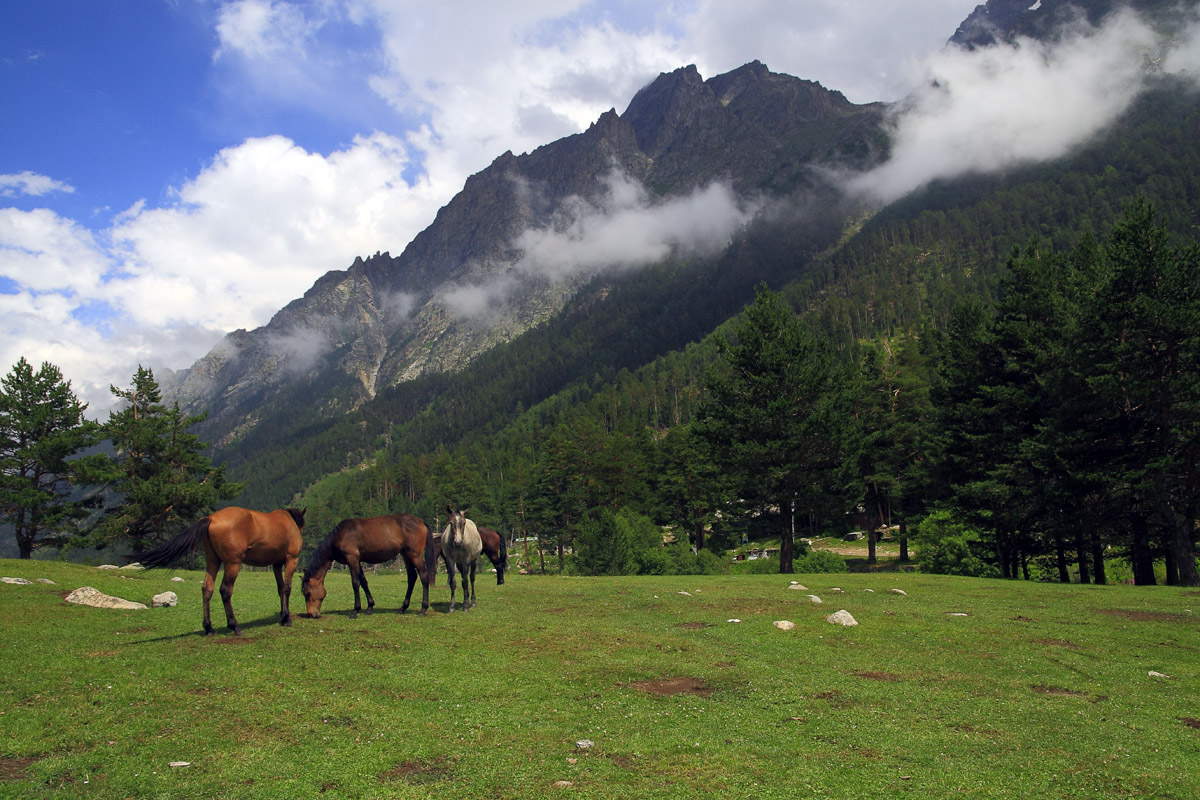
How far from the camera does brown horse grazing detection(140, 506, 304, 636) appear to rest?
13.8 m

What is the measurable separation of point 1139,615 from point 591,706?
19.7 m

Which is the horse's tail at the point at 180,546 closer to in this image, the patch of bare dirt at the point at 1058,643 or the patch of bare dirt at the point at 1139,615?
the patch of bare dirt at the point at 1058,643

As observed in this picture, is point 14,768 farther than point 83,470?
No

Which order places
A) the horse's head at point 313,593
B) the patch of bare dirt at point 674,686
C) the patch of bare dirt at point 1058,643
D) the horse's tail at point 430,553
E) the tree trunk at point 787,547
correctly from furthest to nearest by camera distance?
the tree trunk at point 787,547 → the horse's tail at point 430,553 → the horse's head at point 313,593 → the patch of bare dirt at point 1058,643 → the patch of bare dirt at point 674,686

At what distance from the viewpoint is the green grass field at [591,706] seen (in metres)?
7.16

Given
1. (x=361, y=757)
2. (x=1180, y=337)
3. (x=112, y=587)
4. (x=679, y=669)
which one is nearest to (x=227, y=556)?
(x=361, y=757)

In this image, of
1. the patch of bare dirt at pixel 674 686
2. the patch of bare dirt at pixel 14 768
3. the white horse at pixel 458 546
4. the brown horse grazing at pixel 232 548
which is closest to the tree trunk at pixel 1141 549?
the patch of bare dirt at pixel 674 686

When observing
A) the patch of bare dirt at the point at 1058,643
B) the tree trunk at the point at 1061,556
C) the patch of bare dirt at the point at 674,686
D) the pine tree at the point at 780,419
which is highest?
the pine tree at the point at 780,419

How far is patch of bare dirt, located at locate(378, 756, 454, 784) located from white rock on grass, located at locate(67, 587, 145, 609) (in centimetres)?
1613

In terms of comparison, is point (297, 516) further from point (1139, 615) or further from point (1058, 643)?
point (1139, 615)

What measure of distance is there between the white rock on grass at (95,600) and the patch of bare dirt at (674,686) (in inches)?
653

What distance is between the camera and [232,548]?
1409cm

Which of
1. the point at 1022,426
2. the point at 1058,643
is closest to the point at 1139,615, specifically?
the point at 1058,643

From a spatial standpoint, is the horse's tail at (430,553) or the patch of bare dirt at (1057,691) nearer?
the patch of bare dirt at (1057,691)
